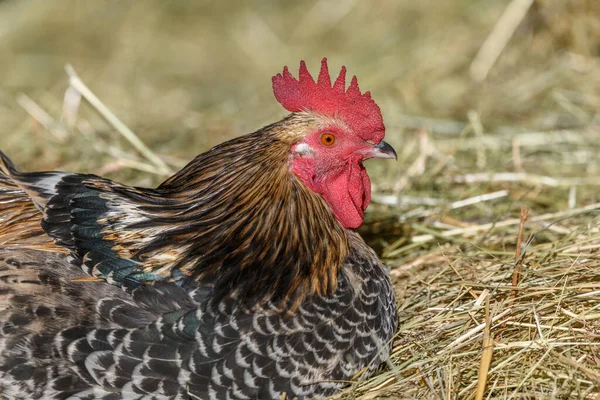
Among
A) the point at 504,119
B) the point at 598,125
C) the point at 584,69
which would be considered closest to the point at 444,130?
the point at 504,119

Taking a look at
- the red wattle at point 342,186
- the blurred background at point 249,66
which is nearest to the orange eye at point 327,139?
the red wattle at point 342,186

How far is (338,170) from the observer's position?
345 centimetres

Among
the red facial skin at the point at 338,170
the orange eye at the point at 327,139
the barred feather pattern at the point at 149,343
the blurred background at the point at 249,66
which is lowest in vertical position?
the barred feather pattern at the point at 149,343

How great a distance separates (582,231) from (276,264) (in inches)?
77.8

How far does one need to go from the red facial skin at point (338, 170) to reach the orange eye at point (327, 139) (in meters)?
0.01

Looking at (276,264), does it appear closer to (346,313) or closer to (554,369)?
(346,313)

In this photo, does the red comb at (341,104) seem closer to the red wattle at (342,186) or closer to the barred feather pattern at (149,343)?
the red wattle at (342,186)

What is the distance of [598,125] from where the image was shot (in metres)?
6.32

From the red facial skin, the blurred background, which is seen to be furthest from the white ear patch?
the blurred background

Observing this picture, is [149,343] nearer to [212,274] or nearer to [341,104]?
[212,274]

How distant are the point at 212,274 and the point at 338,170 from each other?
0.80 m

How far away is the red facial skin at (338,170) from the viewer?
336 centimetres

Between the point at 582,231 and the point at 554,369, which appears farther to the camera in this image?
the point at 582,231

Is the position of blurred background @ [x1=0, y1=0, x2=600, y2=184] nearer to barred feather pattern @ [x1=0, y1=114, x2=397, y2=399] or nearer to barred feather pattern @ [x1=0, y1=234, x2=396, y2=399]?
barred feather pattern @ [x1=0, y1=114, x2=397, y2=399]
